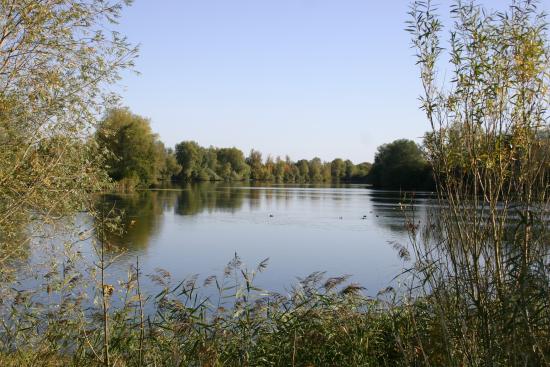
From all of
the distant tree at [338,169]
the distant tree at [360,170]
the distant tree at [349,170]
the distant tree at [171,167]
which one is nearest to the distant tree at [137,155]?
the distant tree at [171,167]

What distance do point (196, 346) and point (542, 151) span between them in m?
3.55

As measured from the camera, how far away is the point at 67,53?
20.2 feet

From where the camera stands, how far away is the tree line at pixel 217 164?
40.0 meters

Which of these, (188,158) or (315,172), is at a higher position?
(188,158)

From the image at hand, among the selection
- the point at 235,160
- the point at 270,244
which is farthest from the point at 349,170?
the point at 270,244

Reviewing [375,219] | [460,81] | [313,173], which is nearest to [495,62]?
[460,81]

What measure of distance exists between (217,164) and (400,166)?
4593 centimetres

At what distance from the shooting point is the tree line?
39969mm

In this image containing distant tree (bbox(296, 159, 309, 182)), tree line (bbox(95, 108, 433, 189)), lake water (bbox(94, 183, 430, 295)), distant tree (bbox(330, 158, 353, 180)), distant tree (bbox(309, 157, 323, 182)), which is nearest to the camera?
lake water (bbox(94, 183, 430, 295))

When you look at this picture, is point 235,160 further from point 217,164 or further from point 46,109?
point 46,109

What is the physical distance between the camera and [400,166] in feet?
219

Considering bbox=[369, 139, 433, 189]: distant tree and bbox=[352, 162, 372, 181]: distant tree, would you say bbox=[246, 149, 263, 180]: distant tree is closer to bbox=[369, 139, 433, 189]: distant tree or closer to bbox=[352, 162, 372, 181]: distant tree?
bbox=[352, 162, 372, 181]: distant tree

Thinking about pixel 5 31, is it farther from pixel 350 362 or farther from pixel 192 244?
pixel 192 244

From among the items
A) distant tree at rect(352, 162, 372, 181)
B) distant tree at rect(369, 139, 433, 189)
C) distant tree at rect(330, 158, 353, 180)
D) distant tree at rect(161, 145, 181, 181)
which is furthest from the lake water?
distant tree at rect(330, 158, 353, 180)
